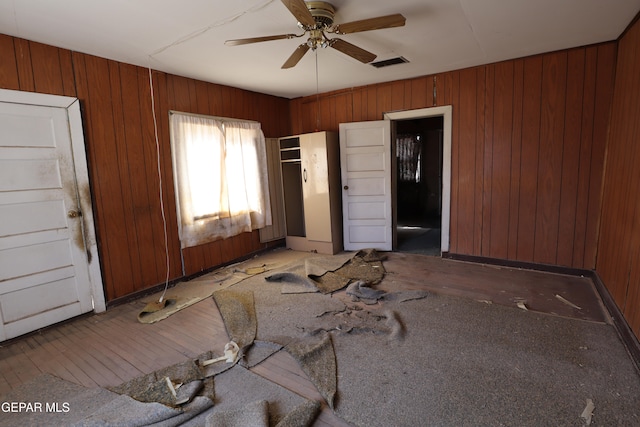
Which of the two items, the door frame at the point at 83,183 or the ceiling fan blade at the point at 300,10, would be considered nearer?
the ceiling fan blade at the point at 300,10

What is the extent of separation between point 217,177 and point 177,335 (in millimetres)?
2102

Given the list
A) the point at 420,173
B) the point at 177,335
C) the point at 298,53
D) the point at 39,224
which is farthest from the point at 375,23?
the point at 420,173

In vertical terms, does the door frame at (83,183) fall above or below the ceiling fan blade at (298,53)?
below

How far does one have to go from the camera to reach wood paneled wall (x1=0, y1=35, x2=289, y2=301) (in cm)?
279

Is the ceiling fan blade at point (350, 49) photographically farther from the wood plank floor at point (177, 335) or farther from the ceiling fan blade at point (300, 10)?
the wood plank floor at point (177, 335)

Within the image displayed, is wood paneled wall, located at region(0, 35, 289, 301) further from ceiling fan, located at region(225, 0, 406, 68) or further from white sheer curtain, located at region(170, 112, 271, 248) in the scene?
ceiling fan, located at region(225, 0, 406, 68)

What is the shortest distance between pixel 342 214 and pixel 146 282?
2825 mm

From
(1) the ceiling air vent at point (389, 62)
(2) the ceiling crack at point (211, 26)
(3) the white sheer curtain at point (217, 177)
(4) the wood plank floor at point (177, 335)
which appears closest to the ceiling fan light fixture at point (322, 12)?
(2) the ceiling crack at point (211, 26)

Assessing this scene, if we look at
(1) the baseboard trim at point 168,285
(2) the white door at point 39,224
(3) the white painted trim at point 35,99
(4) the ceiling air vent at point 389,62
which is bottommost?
(1) the baseboard trim at point 168,285

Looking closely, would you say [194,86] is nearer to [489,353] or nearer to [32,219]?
[32,219]

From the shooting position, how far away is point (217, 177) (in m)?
4.18

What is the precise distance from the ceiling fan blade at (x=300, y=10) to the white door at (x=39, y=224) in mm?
2336

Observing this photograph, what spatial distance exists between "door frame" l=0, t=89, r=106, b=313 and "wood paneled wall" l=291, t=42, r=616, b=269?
3.75 metres

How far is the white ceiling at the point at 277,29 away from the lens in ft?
7.49
